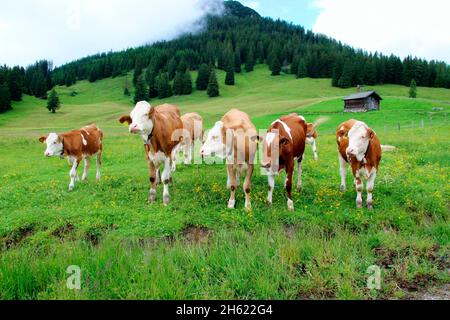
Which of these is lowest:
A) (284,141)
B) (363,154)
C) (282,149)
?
(363,154)

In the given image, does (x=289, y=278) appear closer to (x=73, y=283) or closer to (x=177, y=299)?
(x=177, y=299)

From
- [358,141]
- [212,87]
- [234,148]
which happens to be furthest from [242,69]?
[358,141]

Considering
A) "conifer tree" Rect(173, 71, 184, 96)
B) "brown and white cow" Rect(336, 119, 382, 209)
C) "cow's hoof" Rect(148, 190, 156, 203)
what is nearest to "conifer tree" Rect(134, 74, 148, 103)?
"conifer tree" Rect(173, 71, 184, 96)

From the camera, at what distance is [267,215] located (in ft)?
32.9

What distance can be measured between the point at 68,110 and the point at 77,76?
330 feet

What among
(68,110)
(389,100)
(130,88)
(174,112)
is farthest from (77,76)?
(174,112)

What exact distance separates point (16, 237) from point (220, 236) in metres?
5.77

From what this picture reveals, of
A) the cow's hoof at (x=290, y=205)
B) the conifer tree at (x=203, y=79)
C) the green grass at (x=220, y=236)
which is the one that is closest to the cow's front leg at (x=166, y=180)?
the green grass at (x=220, y=236)

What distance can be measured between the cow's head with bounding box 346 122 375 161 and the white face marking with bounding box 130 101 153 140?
5.99 metres

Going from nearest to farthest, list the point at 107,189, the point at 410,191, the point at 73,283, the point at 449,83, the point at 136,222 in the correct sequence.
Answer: the point at 73,283 < the point at 136,222 < the point at 410,191 < the point at 107,189 < the point at 449,83

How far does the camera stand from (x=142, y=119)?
1055cm

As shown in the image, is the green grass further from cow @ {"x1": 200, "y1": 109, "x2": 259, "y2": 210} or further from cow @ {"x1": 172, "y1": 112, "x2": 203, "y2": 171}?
cow @ {"x1": 172, "y1": 112, "x2": 203, "y2": 171}

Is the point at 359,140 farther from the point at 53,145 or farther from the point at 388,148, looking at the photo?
the point at 388,148

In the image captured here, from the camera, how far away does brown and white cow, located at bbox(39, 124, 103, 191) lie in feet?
45.1
